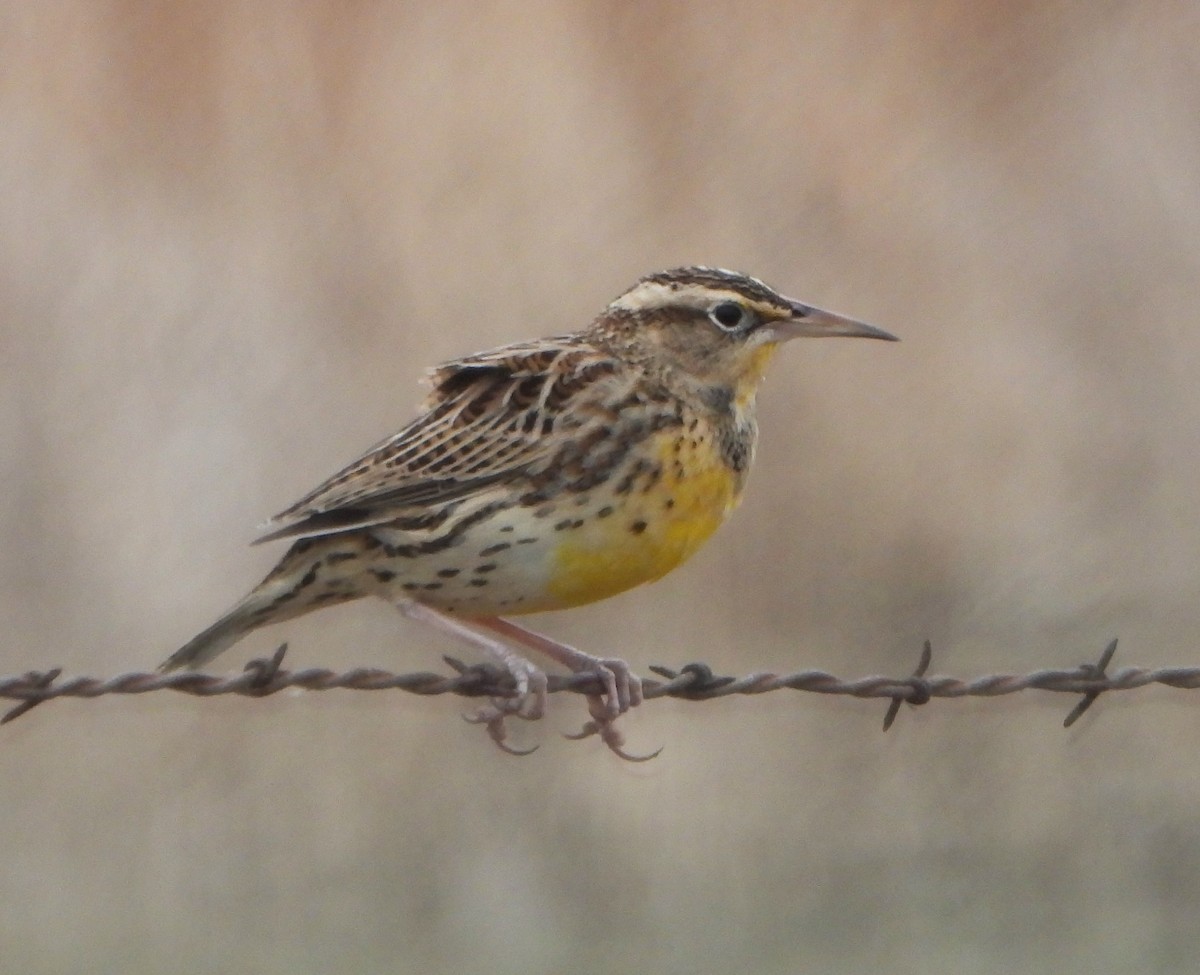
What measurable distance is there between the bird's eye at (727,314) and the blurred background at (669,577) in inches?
91.9

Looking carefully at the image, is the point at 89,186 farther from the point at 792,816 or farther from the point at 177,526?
the point at 792,816

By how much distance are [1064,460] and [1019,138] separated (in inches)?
41.3

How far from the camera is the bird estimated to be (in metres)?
4.38

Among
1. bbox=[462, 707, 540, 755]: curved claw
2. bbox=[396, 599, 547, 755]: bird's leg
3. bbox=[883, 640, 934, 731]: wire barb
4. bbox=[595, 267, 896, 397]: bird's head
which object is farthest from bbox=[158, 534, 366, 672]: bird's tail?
bbox=[883, 640, 934, 731]: wire barb

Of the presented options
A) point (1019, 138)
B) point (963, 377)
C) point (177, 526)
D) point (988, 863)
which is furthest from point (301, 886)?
point (1019, 138)

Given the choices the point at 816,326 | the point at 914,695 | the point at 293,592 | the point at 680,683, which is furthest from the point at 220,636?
the point at 914,695

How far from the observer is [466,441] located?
4.57 meters

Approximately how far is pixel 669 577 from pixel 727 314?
2420mm

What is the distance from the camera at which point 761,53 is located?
7504mm

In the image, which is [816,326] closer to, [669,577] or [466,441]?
[466,441]

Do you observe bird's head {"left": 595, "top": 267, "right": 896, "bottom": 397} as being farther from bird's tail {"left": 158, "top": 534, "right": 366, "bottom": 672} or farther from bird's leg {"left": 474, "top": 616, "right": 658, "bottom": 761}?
bird's tail {"left": 158, "top": 534, "right": 366, "bottom": 672}

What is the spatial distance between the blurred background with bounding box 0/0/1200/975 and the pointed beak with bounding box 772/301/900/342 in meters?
2.39

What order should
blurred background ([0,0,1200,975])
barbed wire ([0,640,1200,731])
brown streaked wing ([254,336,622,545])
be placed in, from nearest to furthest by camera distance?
barbed wire ([0,640,1200,731]), brown streaked wing ([254,336,622,545]), blurred background ([0,0,1200,975])

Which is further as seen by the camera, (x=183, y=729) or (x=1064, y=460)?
(x=1064, y=460)
